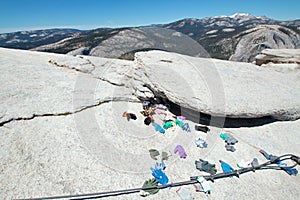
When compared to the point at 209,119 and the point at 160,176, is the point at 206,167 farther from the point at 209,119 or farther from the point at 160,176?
the point at 209,119

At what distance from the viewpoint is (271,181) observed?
3.44 m

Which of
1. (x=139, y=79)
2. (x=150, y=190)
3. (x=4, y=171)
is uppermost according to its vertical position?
(x=139, y=79)

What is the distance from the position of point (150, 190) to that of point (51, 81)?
141 inches

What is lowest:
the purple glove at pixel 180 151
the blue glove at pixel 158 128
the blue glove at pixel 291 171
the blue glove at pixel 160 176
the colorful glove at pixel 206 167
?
the blue glove at pixel 291 171

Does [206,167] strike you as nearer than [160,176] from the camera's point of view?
No

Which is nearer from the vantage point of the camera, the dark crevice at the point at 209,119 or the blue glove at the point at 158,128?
the blue glove at the point at 158,128

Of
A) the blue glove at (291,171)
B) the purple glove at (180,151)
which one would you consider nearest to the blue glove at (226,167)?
the purple glove at (180,151)

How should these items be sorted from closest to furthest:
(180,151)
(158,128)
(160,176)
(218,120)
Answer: (160,176) < (180,151) < (158,128) < (218,120)

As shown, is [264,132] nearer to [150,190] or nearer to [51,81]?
[150,190]

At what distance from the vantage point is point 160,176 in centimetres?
316

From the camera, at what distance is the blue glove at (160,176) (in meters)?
3.09

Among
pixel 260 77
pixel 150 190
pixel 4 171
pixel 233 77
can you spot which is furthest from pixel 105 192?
pixel 260 77

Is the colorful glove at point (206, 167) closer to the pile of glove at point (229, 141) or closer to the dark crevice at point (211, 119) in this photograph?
the pile of glove at point (229, 141)

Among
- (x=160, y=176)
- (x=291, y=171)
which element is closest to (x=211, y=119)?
(x=291, y=171)
